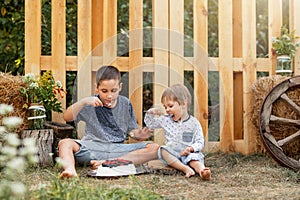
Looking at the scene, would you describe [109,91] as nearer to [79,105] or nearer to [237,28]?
[79,105]

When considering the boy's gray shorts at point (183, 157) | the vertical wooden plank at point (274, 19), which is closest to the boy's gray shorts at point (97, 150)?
the boy's gray shorts at point (183, 157)

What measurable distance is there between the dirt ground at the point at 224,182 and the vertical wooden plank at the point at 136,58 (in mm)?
675

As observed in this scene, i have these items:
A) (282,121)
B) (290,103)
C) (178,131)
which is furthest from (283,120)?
(178,131)

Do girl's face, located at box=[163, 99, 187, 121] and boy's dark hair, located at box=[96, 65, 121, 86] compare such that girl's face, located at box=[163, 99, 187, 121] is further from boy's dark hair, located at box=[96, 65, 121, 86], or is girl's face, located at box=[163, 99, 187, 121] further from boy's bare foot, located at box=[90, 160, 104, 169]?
boy's bare foot, located at box=[90, 160, 104, 169]

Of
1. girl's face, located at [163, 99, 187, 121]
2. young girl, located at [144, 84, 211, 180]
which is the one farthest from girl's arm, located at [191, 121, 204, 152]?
girl's face, located at [163, 99, 187, 121]

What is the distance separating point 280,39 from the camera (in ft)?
14.0

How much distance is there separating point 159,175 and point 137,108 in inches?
32.4

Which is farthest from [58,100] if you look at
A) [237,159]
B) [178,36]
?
[237,159]

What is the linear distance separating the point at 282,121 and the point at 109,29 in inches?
58.4

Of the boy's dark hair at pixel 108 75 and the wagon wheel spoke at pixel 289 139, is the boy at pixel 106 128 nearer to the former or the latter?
the boy's dark hair at pixel 108 75

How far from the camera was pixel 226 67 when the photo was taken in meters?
4.23

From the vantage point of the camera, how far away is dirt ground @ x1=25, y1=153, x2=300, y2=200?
2645 millimetres

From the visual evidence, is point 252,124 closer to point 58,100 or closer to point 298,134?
point 298,134

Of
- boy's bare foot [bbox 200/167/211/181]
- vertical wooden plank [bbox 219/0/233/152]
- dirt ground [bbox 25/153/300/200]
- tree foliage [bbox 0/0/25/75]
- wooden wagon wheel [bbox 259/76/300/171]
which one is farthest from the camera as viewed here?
tree foliage [bbox 0/0/25/75]
